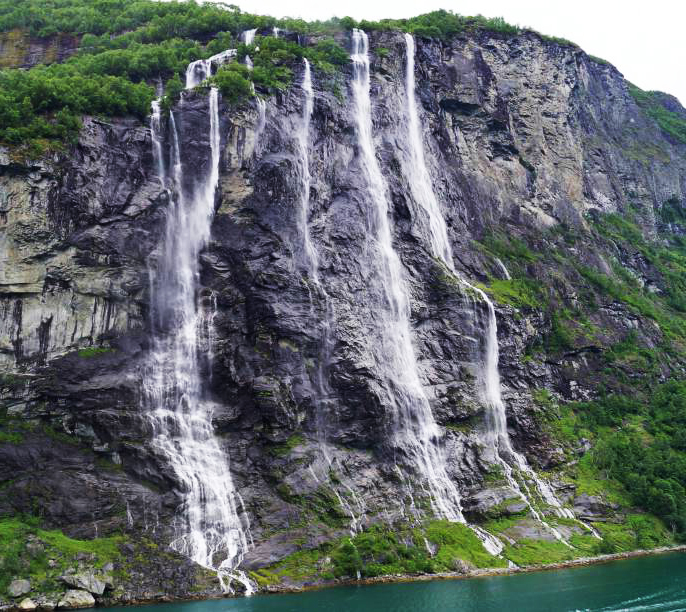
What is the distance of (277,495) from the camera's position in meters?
50.3

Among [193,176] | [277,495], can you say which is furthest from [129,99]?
[277,495]

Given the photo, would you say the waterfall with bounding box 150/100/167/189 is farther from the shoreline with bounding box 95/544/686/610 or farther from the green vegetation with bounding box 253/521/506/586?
the shoreline with bounding box 95/544/686/610

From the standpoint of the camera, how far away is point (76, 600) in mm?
39562

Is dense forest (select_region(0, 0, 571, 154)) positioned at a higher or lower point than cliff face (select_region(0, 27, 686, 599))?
higher

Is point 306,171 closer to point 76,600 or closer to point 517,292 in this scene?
point 517,292

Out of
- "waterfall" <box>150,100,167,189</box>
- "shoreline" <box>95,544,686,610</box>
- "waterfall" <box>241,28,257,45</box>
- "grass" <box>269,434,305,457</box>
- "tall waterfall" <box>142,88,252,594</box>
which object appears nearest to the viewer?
"shoreline" <box>95,544,686,610</box>

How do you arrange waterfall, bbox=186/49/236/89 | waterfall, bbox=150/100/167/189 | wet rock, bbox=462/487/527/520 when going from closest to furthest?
wet rock, bbox=462/487/527/520
waterfall, bbox=150/100/167/189
waterfall, bbox=186/49/236/89

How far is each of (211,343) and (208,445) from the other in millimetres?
7486

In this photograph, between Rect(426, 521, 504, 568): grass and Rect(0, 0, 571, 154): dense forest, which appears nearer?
Rect(426, 521, 504, 568): grass

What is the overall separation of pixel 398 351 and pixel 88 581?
29.1 m

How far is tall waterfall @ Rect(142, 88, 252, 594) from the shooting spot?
4703 centimetres

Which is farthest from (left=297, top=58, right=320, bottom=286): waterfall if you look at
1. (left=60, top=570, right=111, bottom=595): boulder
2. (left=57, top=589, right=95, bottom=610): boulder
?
(left=57, top=589, right=95, bottom=610): boulder

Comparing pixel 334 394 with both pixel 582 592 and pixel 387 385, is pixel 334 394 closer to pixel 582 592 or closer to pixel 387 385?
pixel 387 385

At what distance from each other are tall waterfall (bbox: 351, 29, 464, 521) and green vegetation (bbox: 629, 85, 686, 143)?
74073 millimetres
